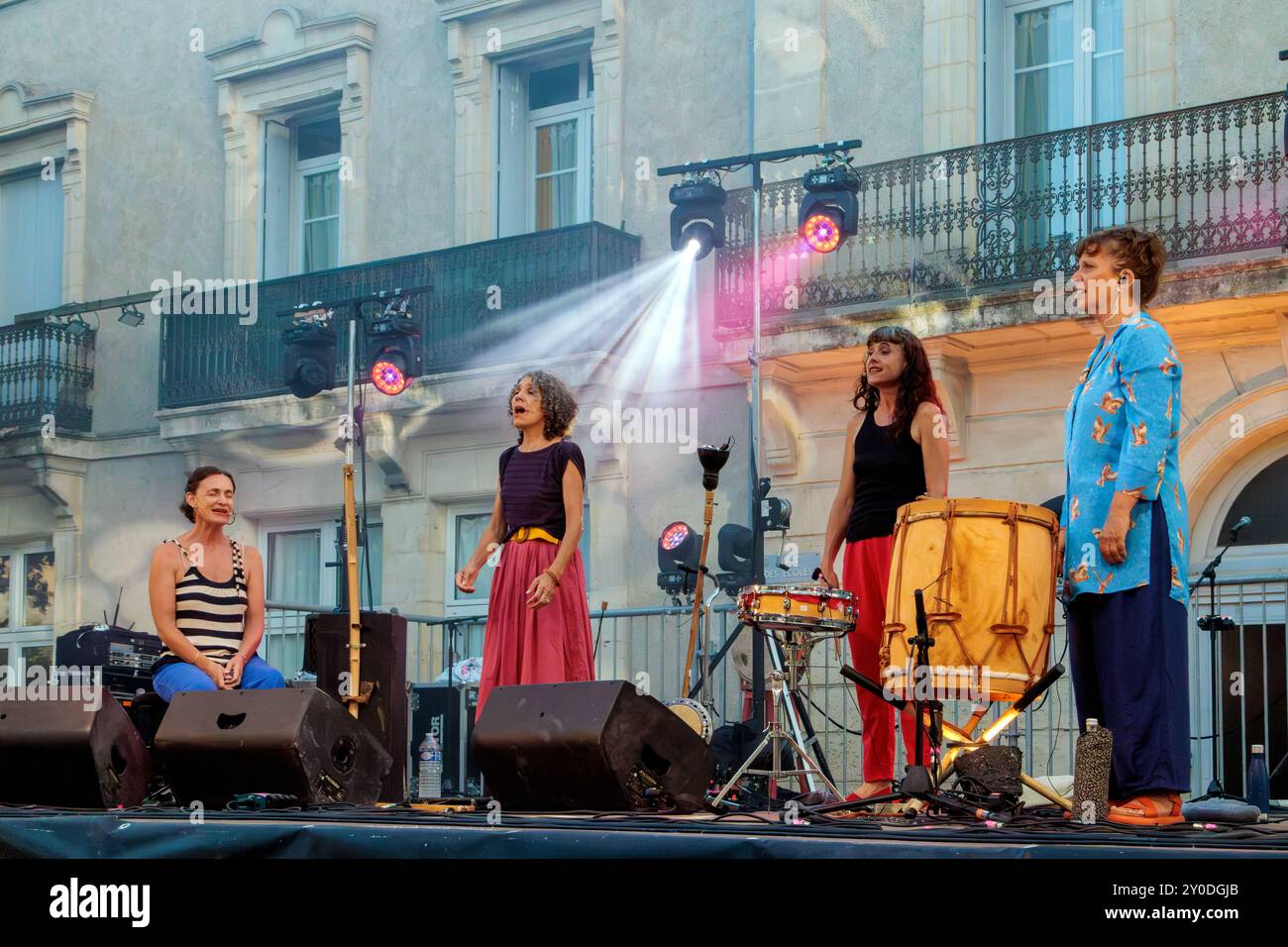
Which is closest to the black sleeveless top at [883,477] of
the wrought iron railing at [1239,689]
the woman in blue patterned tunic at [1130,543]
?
the woman in blue patterned tunic at [1130,543]

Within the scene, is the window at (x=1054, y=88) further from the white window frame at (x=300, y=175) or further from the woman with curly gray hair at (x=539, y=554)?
the woman with curly gray hair at (x=539, y=554)

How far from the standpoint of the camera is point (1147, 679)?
214 inches

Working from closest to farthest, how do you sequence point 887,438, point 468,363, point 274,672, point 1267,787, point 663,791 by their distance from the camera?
point 663,791 < point 887,438 < point 274,672 < point 1267,787 < point 468,363

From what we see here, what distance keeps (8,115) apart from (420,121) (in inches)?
201

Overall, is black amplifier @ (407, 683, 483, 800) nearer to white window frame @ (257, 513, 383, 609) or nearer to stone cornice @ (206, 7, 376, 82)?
white window frame @ (257, 513, 383, 609)

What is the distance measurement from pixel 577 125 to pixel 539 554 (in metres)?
9.75

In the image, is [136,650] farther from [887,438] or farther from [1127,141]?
[1127,141]

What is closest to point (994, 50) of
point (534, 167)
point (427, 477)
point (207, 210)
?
point (534, 167)

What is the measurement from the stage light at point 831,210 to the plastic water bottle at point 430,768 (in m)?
3.89

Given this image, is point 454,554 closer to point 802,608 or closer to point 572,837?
point 802,608

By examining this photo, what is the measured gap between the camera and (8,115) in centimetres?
1945

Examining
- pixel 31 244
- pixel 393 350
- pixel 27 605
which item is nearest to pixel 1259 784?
pixel 393 350

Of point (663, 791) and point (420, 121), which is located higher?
point (420, 121)

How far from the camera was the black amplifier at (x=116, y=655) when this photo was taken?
8.30 meters
